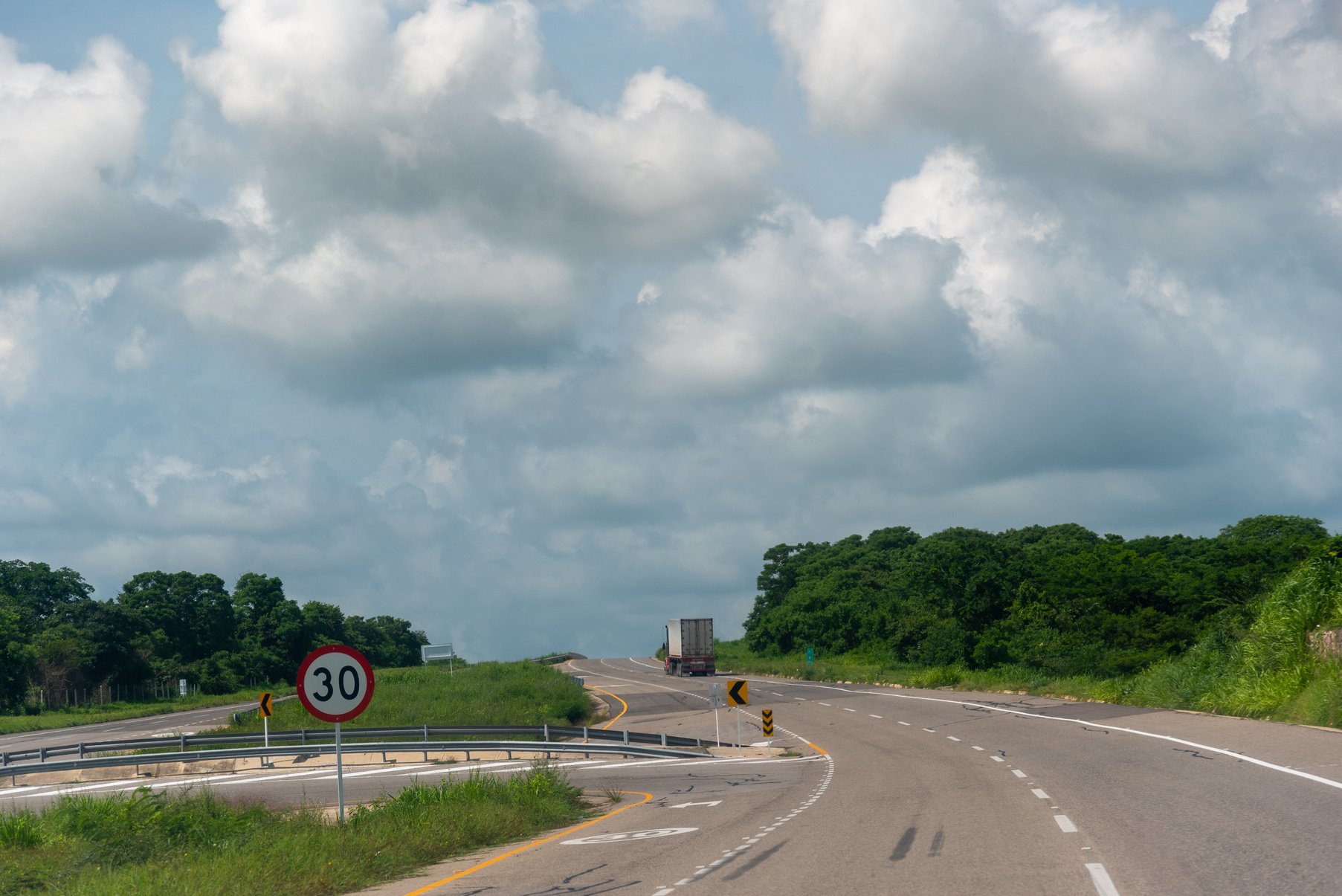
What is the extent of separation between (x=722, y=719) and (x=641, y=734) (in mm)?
15485

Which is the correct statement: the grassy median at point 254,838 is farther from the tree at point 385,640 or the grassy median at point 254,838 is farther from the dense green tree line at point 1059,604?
the tree at point 385,640

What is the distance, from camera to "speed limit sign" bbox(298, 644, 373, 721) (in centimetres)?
1410

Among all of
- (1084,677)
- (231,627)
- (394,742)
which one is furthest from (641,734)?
(231,627)

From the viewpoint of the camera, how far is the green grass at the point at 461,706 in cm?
4850

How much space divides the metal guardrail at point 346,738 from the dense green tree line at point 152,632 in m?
40.6

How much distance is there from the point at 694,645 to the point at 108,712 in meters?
38.2

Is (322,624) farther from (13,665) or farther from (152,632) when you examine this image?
(13,665)

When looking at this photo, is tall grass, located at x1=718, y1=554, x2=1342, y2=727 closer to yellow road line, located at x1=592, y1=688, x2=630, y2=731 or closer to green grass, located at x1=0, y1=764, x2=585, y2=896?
green grass, located at x1=0, y1=764, x2=585, y2=896

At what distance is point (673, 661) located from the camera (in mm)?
87000

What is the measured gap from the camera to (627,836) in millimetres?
15828

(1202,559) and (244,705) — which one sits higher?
(1202,559)

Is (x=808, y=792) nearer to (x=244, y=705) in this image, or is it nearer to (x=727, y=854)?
(x=727, y=854)

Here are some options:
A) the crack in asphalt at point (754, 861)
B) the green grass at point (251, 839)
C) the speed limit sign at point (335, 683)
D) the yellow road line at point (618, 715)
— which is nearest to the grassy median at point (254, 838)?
the green grass at point (251, 839)

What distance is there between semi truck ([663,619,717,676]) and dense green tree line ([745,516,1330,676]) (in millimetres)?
11571
